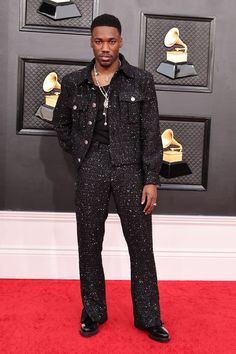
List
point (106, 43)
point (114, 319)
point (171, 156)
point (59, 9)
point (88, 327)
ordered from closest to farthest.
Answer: point (106, 43), point (88, 327), point (114, 319), point (59, 9), point (171, 156)

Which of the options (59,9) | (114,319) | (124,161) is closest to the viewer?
(124,161)

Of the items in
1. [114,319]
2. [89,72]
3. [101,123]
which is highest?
[89,72]

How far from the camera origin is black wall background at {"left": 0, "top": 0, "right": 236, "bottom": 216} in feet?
10.3

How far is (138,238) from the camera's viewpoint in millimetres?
2439

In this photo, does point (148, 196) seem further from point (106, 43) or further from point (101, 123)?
point (106, 43)

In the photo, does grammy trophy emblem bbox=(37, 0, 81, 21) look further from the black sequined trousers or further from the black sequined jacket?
the black sequined trousers

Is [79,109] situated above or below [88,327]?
above

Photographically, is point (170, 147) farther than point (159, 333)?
Yes

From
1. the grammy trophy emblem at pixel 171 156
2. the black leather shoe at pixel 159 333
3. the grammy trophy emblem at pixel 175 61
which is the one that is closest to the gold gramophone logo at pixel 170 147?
the grammy trophy emblem at pixel 171 156

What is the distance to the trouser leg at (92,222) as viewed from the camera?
95.0 inches

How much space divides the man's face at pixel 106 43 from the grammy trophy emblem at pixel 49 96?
85 centimetres

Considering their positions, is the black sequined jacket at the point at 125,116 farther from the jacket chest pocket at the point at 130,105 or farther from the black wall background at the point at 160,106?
the black wall background at the point at 160,106

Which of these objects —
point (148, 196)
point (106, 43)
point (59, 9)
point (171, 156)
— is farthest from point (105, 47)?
point (171, 156)

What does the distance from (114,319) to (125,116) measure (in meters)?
1.10
